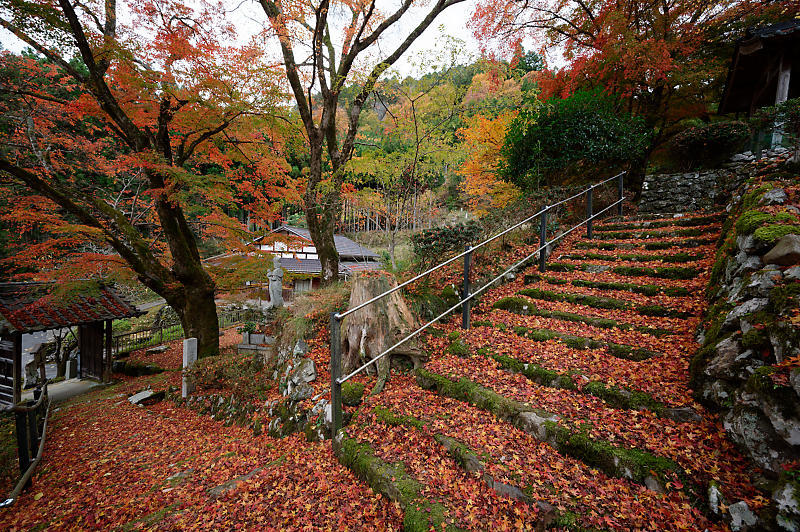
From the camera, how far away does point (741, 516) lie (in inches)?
61.1

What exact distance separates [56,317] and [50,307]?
259 mm

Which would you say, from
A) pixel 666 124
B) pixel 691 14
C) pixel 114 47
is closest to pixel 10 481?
pixel 114 47

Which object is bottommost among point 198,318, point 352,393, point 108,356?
point 108,356

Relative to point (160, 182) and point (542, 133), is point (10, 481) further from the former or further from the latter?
point (542, 133)

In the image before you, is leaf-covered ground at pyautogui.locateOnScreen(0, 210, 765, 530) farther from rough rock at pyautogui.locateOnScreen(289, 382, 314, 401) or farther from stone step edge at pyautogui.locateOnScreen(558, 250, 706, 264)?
rough rock at pyautogui.locateOnScreen(289, 382, 314, 401)

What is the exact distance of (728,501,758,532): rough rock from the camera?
152cm

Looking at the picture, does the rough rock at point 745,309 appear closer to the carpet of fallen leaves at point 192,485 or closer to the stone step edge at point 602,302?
the stone step edge at point 602,302

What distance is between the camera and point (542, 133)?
24.5 ft

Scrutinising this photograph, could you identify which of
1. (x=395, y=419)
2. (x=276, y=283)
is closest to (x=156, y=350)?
(x=276, y=283)

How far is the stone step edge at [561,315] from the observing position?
342cm

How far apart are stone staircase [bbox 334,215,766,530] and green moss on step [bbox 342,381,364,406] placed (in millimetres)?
97

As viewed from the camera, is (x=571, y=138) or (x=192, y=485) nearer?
(x=192, y=485)

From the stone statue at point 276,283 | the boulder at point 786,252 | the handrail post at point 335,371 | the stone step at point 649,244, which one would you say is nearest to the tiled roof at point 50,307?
the stone statue at point 276,283

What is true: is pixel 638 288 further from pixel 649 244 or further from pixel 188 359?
pixel 188 359
